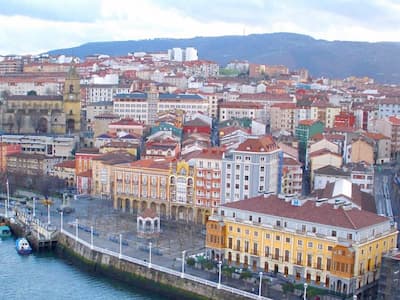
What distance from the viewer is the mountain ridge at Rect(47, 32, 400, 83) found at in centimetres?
9969

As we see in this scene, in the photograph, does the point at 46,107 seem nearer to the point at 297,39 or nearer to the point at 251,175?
the point at 251,175

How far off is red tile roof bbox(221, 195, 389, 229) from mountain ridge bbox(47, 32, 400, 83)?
2857 inches

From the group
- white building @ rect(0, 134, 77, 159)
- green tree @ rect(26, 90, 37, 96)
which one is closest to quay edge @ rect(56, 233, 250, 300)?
white building @ rect(0, 134, 77, 159)

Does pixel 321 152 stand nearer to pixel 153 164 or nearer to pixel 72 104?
pixel 153 164

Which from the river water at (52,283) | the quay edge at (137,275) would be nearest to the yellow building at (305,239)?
the quay edge at (137,275)

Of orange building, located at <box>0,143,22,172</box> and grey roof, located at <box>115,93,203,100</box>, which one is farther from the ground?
grey roof, located at <box>115,93,203,100</box>

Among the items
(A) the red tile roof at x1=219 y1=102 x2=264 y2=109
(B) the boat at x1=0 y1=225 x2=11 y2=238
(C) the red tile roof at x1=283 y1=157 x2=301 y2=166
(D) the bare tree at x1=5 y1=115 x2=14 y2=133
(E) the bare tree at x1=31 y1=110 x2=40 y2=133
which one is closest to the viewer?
(B) the boat at x1=0 y1=225 x2=11 y2=238

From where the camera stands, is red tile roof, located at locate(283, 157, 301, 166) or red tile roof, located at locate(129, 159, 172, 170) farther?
red tile roof, located at locate(283, 157, 301, 166)

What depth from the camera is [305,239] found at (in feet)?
58.2

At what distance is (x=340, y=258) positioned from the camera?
16.9m

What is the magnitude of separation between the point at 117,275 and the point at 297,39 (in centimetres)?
→ 11013

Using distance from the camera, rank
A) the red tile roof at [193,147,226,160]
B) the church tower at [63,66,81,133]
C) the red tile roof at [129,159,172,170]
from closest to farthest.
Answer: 1. the red tile roof at [193,147,226,160]
2. the red tile roof at [129,159,172,170]
3. the church tower at [63,66,81,133]

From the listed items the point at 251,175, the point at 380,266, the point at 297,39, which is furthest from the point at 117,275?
the point at 297,39

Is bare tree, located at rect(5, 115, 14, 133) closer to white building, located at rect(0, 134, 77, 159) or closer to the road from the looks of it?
white building, located at rect(0, 134, 77, 159)
